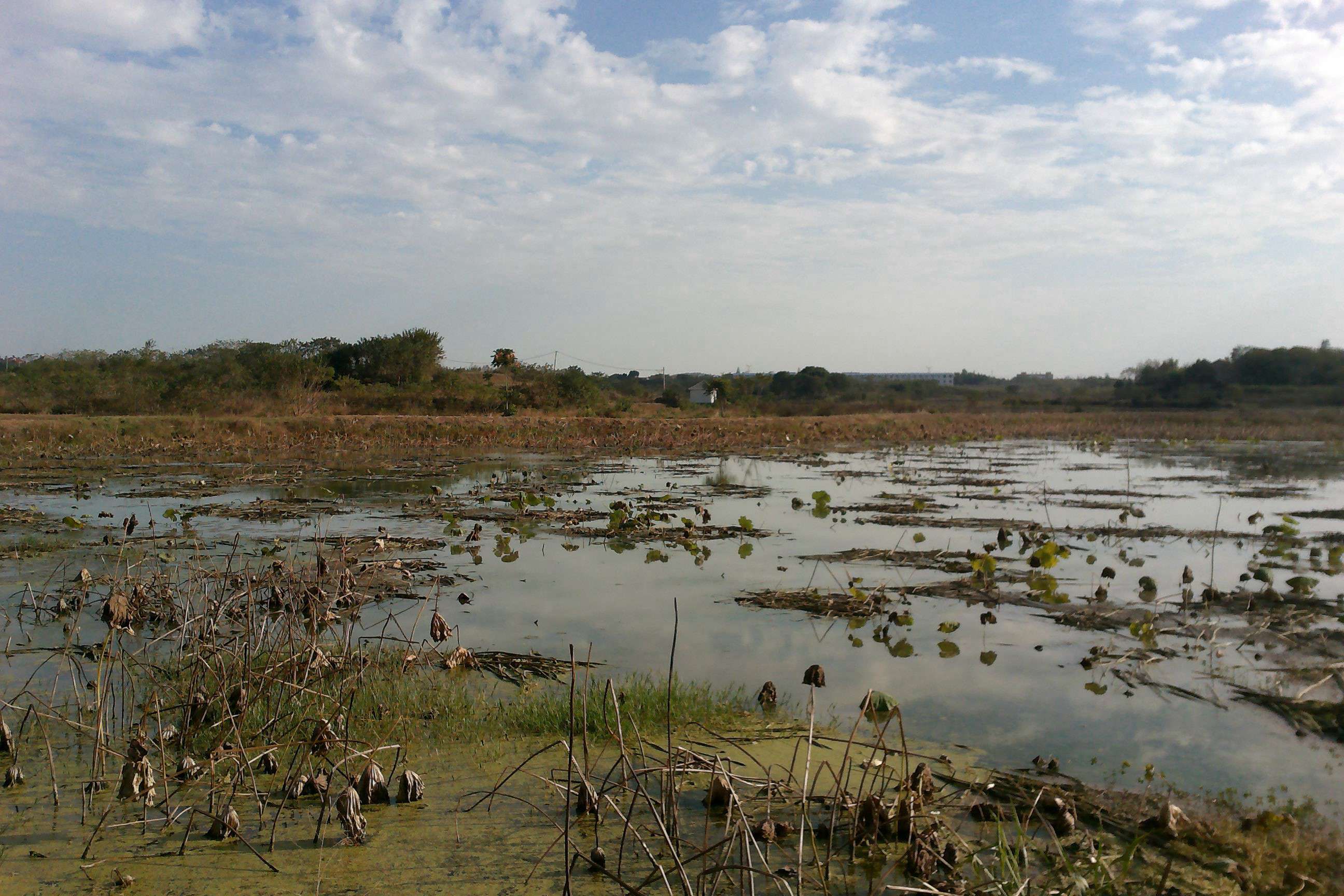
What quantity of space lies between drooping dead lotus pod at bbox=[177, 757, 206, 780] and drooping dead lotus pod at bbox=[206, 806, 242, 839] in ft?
0.85

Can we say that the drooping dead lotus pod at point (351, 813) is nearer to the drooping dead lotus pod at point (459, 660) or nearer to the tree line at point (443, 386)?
the drooping dead lotus pod at point (459, 660)

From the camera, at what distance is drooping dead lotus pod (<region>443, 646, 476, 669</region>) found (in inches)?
215

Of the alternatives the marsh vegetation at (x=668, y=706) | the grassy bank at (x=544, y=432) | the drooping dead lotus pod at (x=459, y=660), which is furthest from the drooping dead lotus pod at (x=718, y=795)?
the grassy bank at (x=544, y=432)

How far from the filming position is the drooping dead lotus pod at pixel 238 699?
4.21 meters

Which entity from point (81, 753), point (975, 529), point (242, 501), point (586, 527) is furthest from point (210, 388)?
point (81, 753)

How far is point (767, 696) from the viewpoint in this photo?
16.6 feet

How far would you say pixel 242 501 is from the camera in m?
13.1

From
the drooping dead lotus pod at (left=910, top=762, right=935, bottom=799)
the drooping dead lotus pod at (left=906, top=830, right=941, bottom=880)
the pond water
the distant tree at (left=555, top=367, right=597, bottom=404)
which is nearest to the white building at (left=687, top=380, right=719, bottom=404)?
the distant tree at (left=555, top=367, right=597, bottom=404)

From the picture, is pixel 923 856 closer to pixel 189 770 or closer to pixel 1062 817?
pixel 1062 817

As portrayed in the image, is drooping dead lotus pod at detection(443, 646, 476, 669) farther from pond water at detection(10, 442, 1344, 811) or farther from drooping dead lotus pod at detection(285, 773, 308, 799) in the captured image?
drooping dead lotus pod at detection(285, 773, 308, 799)

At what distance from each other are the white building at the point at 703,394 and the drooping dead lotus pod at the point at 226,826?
1767 inches

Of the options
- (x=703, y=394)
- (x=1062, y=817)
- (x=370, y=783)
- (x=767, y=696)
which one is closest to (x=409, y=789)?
(x=370, y=783)

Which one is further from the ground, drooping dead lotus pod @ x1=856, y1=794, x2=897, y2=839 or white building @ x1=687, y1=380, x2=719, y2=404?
white building @ x1=687, y1=380, x2=719, y2=404

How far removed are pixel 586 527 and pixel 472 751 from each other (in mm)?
7283
